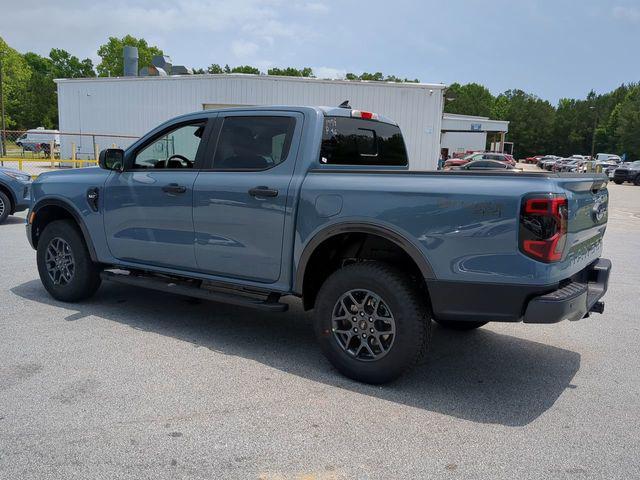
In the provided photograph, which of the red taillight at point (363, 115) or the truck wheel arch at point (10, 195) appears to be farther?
the truck wheel arch at point (10, 195)

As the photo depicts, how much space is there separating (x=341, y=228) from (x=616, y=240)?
33.1 ft

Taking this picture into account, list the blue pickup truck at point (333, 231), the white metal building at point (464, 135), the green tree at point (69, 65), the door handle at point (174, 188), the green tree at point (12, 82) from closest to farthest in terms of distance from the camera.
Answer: the blue pickup truck at point (333, 231) < the door handle at point (174, 188) < the green tree at point (12, 82) < the white metal building at point (464, 135) < the green tree at point (69, 65)

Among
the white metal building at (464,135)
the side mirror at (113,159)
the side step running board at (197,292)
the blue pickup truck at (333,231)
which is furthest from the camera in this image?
the white metal building at (464,135)

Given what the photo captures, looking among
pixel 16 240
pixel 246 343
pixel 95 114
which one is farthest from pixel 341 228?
pixel 95 114

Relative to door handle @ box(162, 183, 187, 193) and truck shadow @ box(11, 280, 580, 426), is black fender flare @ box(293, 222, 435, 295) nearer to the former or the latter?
truck shadow @ box(11, 280, 580, 426)

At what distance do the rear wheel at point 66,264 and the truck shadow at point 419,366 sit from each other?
0.50 ft

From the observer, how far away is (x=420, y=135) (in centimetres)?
2453

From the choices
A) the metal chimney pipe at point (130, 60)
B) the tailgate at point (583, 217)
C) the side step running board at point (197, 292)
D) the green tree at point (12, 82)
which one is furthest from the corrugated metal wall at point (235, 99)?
the green tree at point (12, 82)

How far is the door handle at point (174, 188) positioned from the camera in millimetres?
4661

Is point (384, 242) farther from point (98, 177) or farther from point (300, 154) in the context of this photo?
point (98, 177)

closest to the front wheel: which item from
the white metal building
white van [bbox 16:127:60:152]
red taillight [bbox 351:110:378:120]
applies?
red taillight [bbox 351:110:378:120]

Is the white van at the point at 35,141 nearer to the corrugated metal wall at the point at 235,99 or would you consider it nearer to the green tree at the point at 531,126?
the corrugated metal wall at the point at 235,99

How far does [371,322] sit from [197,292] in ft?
5.38

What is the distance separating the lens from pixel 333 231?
3875 mm
